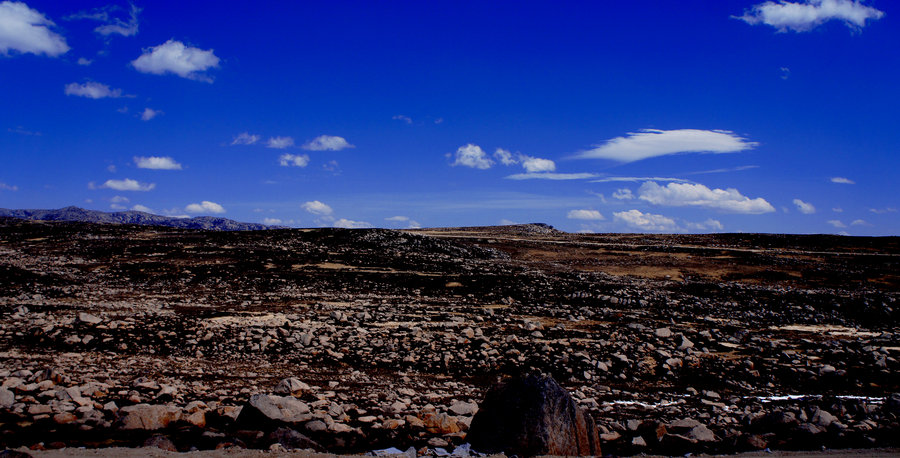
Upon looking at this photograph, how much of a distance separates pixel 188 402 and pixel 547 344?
22.5 ft

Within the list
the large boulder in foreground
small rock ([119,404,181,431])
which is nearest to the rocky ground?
small rock ([119,404,181,431])

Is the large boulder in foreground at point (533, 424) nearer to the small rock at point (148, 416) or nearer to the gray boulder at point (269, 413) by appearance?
the gray boulder at point (269, 413)

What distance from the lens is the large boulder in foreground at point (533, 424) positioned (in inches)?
205

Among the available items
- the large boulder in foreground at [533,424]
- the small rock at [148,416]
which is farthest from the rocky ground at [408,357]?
the large boulder in foreground at [533,424]

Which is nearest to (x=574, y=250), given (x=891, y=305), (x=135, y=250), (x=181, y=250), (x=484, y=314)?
(x=891, y=305)

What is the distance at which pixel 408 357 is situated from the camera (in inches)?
363

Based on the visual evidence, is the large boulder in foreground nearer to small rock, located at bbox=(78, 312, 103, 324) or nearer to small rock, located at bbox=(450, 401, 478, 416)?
small rock, located at bbox=(450, 401, 478, 416)

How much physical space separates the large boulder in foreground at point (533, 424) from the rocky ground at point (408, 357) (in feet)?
1.35

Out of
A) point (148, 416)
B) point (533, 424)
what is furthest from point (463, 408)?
point (148, 416)

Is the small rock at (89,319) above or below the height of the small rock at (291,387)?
above

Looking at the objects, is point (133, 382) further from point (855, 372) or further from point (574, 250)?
point (574, 250)

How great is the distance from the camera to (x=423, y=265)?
24.8 m

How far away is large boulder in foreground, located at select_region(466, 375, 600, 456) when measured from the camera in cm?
520

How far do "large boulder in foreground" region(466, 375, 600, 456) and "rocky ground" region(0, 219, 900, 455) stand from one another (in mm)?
410
